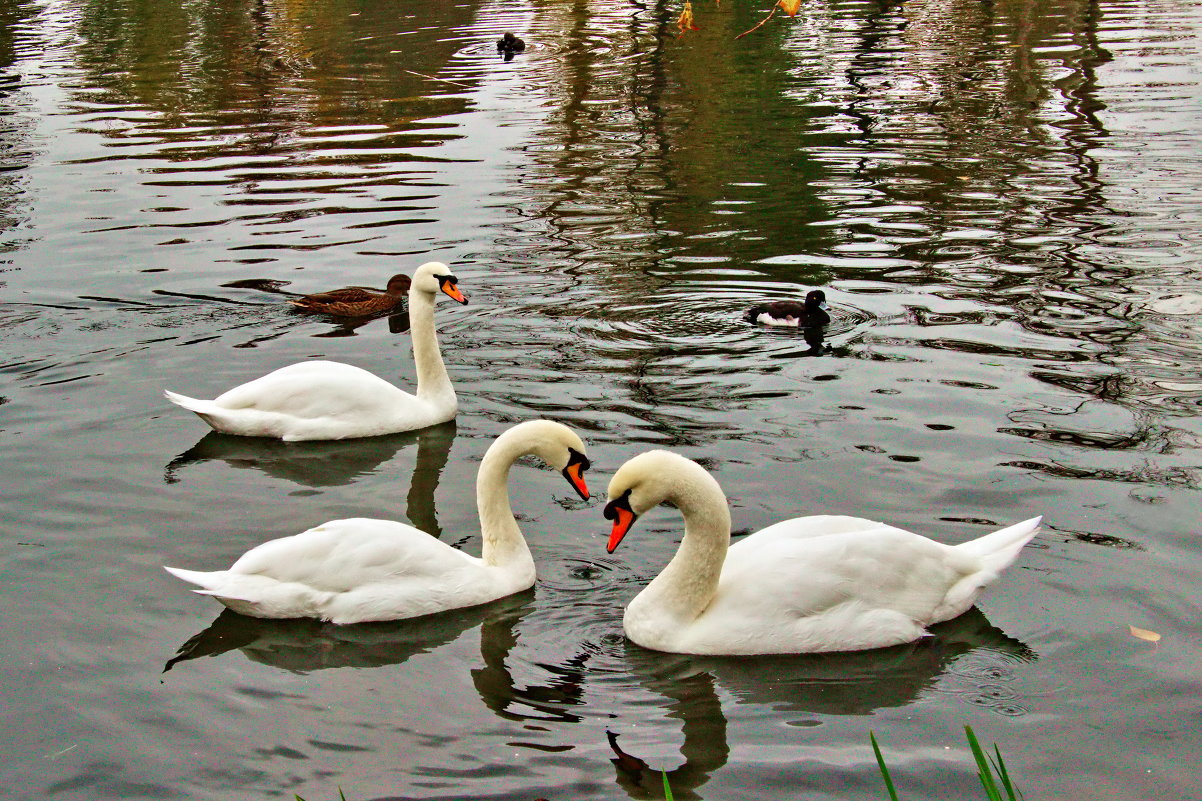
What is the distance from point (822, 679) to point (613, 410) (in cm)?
373

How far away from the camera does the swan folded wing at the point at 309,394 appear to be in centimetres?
958

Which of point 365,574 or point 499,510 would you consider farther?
point 499,510

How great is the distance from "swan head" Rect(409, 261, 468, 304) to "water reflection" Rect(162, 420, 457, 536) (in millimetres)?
1091

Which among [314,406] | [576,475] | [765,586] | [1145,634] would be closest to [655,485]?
[765,586]

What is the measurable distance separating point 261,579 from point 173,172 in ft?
43.7

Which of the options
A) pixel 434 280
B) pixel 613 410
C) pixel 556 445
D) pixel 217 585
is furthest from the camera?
pixel 434 280

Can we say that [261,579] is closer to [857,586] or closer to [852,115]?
[857,586]

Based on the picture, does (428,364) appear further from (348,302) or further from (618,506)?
(618,506)

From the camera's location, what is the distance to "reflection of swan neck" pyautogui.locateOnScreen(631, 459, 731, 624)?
655 centimetres

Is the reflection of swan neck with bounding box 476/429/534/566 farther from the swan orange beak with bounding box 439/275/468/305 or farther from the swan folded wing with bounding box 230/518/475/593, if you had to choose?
the swan orange beak with bounding box 439/275/468/305

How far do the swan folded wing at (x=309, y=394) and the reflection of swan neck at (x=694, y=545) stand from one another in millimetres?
3681

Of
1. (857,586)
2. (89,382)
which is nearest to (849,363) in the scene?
(857,586)

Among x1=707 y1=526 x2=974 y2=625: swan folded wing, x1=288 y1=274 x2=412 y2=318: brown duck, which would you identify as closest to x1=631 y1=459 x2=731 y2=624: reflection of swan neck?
x1=707 y1=526 x2=974 y2=625: swan folded wing

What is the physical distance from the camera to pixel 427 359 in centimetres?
1015
